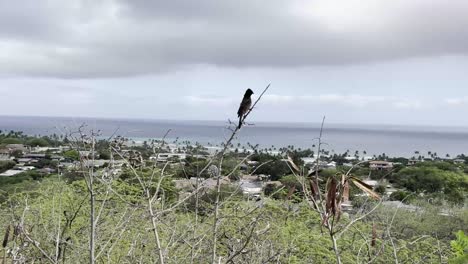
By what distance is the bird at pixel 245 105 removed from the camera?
49.4 inches

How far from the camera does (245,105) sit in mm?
1271

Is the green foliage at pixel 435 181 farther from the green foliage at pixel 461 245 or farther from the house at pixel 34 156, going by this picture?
the green foliage at pixel 461 245

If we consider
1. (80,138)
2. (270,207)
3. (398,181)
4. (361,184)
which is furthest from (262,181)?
(398,181)

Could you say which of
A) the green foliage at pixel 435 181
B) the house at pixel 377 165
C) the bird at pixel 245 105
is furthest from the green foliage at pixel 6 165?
the bird at pixel 245 105

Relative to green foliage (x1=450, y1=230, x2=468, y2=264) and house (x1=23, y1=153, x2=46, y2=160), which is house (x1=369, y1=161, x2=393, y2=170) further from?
house (x1=23, y1=153, x2=46, y2=160)

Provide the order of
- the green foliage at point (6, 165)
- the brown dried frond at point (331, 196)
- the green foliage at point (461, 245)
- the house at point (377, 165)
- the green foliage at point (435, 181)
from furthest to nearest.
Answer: the green foliage at point (6, 165)
the green foliage at point (435, 181)
the house at point (377, 165)
the green foliage at point (461, 245)
the brown dried frond at point (331, 196)

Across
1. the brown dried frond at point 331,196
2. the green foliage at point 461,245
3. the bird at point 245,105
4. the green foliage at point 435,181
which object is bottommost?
the green foliage at point 435,181

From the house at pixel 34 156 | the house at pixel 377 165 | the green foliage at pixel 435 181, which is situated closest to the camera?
the house at pixel 377 165

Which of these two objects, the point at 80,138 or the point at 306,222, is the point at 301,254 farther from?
the point at 80,138

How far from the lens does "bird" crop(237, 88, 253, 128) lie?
125 cm

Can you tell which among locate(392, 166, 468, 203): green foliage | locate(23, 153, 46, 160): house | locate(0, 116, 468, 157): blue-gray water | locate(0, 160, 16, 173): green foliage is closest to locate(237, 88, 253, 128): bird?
locate(0, 116, 468, 157): blue-gray water

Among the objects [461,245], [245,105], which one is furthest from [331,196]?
[461,245]

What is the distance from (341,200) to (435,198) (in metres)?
12.0

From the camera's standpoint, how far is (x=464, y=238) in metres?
1.47
